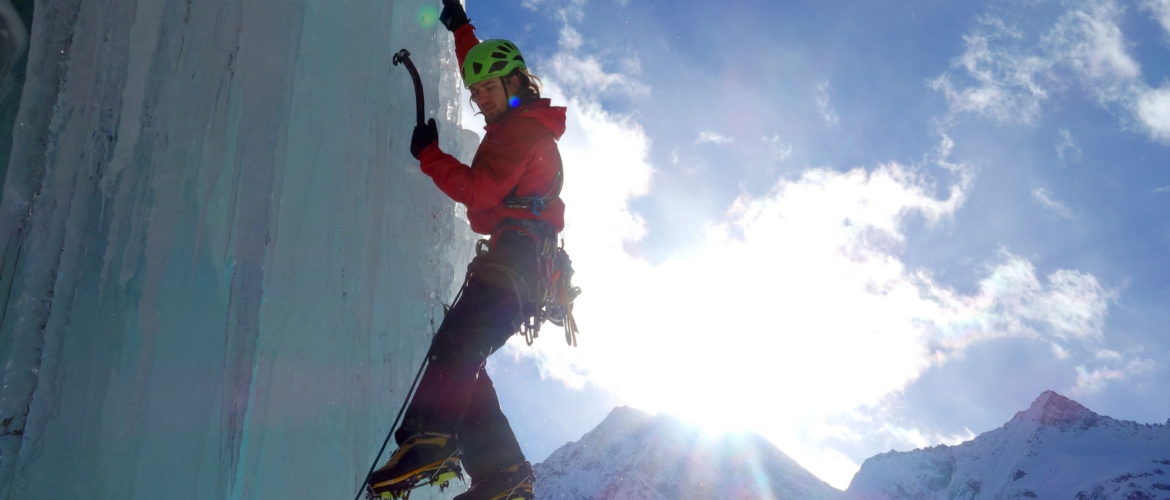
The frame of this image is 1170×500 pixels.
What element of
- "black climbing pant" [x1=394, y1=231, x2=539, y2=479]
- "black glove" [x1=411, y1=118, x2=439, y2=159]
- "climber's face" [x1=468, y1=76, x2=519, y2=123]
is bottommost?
"black climbing pant" [x1=394, y1=231, x2=539, y2=479]

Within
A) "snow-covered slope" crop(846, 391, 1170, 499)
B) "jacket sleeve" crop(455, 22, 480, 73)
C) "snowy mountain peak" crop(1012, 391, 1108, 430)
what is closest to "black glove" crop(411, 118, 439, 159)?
"jacket sleeve" crop(455, 22, 480, 73)

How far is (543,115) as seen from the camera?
115 inches

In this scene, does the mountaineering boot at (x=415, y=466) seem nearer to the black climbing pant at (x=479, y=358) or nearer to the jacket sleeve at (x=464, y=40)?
the black climbing pant at (x=479, y=358)

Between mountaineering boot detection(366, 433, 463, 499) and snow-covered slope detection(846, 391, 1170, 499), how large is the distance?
6999 inches

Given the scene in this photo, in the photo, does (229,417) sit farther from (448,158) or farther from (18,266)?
(448,158)

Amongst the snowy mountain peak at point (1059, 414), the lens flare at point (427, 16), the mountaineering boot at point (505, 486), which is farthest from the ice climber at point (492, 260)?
the snowy mountain peak at point (1059, 414)

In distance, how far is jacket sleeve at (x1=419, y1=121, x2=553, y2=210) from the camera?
276 cm

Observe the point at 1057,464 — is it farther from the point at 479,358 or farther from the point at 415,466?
the point at 415,466

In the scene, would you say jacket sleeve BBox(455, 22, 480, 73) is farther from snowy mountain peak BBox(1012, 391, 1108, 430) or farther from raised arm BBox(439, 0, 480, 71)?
snowy mountain peak BBox(1012, 391, 1108, 430)

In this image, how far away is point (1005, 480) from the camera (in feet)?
573

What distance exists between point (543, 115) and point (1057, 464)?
677 feet

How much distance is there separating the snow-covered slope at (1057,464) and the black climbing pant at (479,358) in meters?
177

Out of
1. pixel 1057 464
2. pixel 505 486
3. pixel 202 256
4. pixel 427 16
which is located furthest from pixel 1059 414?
Result: pixel 202 256

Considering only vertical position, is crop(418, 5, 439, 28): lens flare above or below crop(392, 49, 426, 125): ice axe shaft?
above
